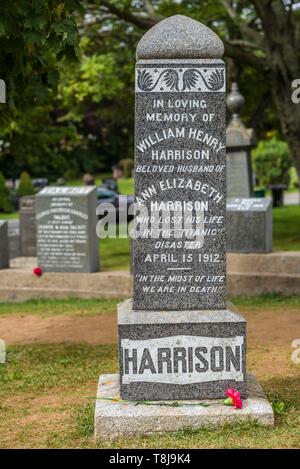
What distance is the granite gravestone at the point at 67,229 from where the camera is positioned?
524 inches

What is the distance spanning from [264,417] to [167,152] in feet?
7.08

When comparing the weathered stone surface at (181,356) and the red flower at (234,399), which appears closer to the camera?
the red flower at (234,399)

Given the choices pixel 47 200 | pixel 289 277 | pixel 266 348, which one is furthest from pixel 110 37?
pixel 266 348

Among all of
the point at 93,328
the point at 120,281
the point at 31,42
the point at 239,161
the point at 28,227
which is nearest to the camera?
the point at 31,42

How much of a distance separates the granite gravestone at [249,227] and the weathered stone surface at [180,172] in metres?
6.72

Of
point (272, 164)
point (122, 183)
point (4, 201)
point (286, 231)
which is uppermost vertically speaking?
point (272, 164)

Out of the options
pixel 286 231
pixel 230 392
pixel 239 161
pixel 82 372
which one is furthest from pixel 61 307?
pixel 286 231

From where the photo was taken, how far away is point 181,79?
6.09 m

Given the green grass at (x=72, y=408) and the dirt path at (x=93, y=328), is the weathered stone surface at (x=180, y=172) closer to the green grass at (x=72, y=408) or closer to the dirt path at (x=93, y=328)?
the green grass at (x=72, y=408)

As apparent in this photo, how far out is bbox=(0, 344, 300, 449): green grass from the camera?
5.66 m

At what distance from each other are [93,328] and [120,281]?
2.64 meters

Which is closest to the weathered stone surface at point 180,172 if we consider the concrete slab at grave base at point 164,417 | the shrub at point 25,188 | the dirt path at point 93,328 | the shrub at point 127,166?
the concrete slab at grave base at point 164,417

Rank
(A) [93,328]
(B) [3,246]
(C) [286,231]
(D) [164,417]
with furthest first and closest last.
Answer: (C) [286,231]
(B) [3,246]
(A) [93,328]
(D) [164,417]
